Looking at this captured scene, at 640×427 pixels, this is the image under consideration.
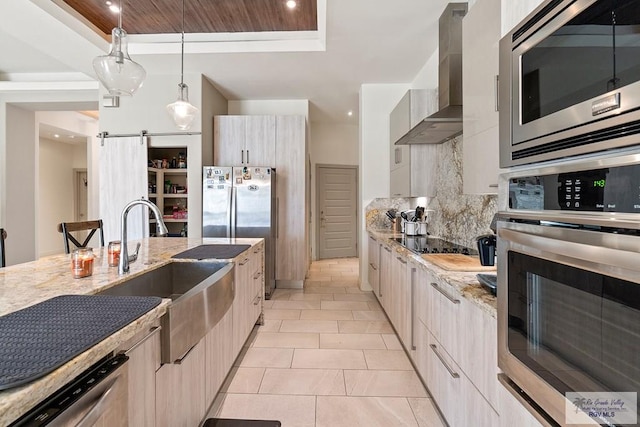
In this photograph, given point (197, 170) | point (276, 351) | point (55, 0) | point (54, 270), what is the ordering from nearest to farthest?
1. point (54, 270)
2. point (276, 351)
3. point (55, 0)
4. point (197, 170)

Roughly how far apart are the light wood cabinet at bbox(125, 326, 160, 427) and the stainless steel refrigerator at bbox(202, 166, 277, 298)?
3.10m

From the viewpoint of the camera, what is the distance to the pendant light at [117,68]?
2.08m

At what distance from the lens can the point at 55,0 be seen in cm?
294

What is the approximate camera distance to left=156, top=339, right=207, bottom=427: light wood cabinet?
122 cm

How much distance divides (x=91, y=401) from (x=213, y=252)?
5.42ft

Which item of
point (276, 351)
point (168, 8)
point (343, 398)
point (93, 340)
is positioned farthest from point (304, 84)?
point (93, 340)

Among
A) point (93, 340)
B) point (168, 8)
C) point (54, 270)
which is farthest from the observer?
point (168, 8)

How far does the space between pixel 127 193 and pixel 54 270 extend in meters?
2.99

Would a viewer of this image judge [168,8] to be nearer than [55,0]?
No

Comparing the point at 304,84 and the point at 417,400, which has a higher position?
the point at 304,84

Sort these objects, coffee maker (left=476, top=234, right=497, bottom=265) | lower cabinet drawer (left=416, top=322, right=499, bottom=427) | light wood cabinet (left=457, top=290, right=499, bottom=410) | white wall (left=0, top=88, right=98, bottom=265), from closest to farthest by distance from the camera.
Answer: light wood cabinet (left=457, top=290, right=499, bottom=410) → lower cabinet drawer (left=416, top=322, right=499, bottom=427) → coffee maker (left=476, top=234, right=497, bottom=265) → white wall (left=0, top=88, right=98, bottom=265)

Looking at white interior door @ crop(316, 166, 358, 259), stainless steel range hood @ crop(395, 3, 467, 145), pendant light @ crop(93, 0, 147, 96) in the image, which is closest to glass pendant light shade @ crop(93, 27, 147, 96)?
pendant light @ crop(93, 0, 147, 96)

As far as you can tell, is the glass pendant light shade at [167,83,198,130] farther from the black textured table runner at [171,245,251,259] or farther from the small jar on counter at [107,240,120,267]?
the small jar on counter at [107,240,120,267]

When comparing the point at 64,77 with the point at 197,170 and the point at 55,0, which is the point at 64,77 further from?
the point at 197,170
